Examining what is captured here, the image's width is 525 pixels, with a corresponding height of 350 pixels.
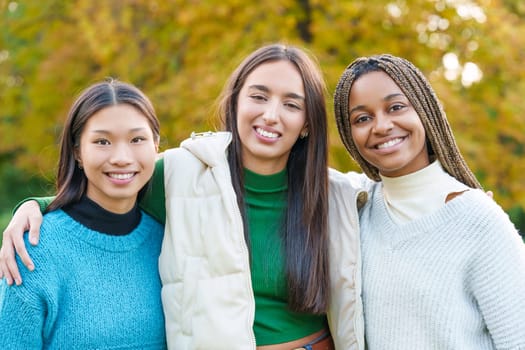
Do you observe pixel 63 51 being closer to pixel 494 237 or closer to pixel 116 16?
pixel 116 16

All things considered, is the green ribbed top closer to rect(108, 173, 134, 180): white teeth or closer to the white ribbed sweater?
the white ribbed sweater

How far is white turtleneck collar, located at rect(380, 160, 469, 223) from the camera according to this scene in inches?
106

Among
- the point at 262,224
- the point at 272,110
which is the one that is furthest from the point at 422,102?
the point at 262,224

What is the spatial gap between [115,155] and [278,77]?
86 cm

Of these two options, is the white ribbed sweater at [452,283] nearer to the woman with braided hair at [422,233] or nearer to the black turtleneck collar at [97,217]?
the woman with braided hair at [422,233]

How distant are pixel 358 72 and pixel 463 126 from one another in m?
4.71

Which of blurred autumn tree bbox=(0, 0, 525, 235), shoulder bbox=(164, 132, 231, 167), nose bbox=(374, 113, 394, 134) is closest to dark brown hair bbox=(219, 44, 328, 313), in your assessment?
shoulder bbox=(164, 132, 231, 167)

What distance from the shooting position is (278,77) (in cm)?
295

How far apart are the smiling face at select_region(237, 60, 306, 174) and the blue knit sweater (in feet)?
2.39

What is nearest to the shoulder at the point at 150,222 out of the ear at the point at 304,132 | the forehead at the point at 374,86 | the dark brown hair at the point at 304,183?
the dark brown hair at the point at 304,183

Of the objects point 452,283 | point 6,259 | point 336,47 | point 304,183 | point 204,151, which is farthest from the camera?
point 336,47

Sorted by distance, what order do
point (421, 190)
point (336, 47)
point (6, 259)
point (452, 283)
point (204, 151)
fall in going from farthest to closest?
point (336, 47), point (204, 151), point (421, 190), point (452, 283), point (6, 259)

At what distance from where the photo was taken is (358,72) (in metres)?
2.82

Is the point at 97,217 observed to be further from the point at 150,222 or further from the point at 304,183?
the point at 304,183
